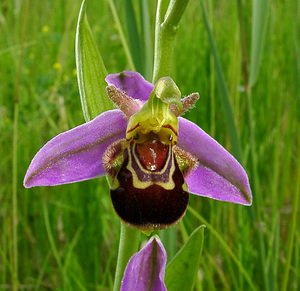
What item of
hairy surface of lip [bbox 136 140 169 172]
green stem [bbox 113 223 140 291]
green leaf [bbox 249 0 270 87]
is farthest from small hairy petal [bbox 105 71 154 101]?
green leaf [bbox 249 0 270 87]

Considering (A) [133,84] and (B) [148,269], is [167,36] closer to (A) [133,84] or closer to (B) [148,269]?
(A) [133,84]

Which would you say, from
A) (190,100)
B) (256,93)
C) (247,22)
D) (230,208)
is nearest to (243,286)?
(230,208)

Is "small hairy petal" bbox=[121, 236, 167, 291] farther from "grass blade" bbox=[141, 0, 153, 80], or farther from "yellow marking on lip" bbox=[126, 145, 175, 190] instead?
"grass blade" bbox=[141, 0, 153, 80]

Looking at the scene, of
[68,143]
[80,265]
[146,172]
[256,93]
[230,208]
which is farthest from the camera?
[256,93]

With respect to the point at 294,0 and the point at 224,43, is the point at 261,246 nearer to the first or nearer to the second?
the point at 224,43

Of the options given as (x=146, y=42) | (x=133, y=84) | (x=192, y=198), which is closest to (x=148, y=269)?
(x=133, y=84)

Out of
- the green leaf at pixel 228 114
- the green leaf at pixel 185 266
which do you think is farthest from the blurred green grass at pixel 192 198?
the green leaf at pixel 185 266
